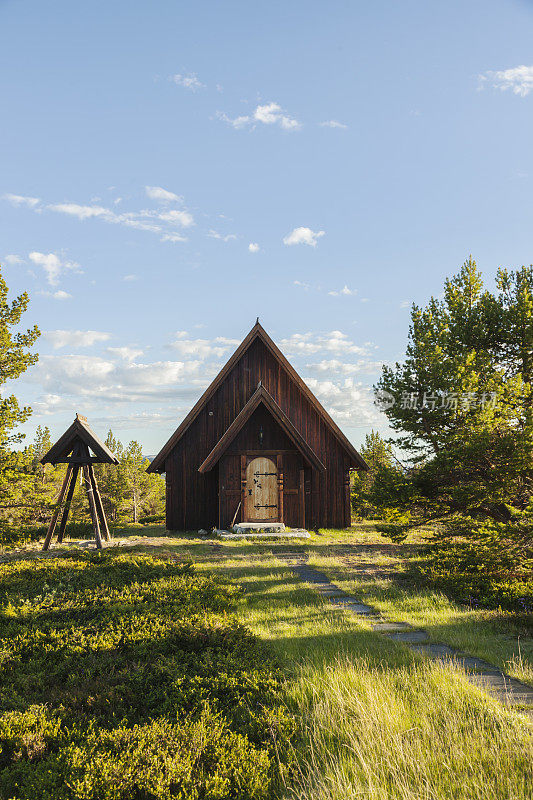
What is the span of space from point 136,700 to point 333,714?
Answer: 228 cm

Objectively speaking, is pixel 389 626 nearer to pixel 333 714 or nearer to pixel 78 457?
pixel 333 714

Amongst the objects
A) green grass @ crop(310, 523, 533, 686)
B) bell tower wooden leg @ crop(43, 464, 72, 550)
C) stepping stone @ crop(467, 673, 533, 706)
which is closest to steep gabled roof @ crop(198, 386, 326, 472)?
bell tower wooden leg @ crop(43, 464, 72, 550)

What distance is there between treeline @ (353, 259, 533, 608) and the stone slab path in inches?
135

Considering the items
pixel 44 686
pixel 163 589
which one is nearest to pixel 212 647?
pixel 44 686

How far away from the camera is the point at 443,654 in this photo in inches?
269

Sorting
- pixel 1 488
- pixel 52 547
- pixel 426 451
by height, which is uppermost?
pixel 426 451

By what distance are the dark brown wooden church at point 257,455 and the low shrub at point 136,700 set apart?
35.5ft

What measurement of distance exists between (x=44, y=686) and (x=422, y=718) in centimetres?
453

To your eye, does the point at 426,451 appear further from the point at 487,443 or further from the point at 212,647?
the point at 212,647

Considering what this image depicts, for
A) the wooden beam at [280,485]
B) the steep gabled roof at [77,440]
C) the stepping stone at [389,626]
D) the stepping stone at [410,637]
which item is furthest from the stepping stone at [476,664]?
the wooden beam at [280,485]

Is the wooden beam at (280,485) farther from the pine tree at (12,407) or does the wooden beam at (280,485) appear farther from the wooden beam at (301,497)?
the pine tree at (12,407)

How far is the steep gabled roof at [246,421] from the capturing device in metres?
19.4

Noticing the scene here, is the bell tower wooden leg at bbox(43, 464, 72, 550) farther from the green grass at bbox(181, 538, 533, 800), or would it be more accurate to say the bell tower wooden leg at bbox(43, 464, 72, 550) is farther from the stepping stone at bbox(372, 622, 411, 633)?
the stepping stone at bbox(372, 622, 411, 633)

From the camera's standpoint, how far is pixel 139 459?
136 ft
